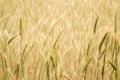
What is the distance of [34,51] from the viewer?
114cm

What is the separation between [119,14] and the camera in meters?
1.91

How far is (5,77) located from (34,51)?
262 mm

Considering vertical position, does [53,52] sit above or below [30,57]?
above

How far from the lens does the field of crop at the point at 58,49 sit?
882mm

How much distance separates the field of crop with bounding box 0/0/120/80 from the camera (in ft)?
2.89

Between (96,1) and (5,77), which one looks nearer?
(5,77)

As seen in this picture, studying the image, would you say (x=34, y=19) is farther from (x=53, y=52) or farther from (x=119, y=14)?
(x=53, y=52)

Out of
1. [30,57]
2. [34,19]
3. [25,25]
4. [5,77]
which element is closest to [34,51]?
[30,57]

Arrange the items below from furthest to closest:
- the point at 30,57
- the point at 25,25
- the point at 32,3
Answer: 1. the point at 32,3
2. the point at 25,25
3. the point at 30,57

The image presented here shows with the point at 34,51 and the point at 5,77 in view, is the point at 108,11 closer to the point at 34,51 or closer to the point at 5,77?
the point at 34,51

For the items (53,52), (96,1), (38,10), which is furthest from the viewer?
(96,1)

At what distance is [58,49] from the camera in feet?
3.63

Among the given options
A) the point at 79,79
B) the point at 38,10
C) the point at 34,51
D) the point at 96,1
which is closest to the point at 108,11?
the point at 96,1

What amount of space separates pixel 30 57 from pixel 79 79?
26 cm
